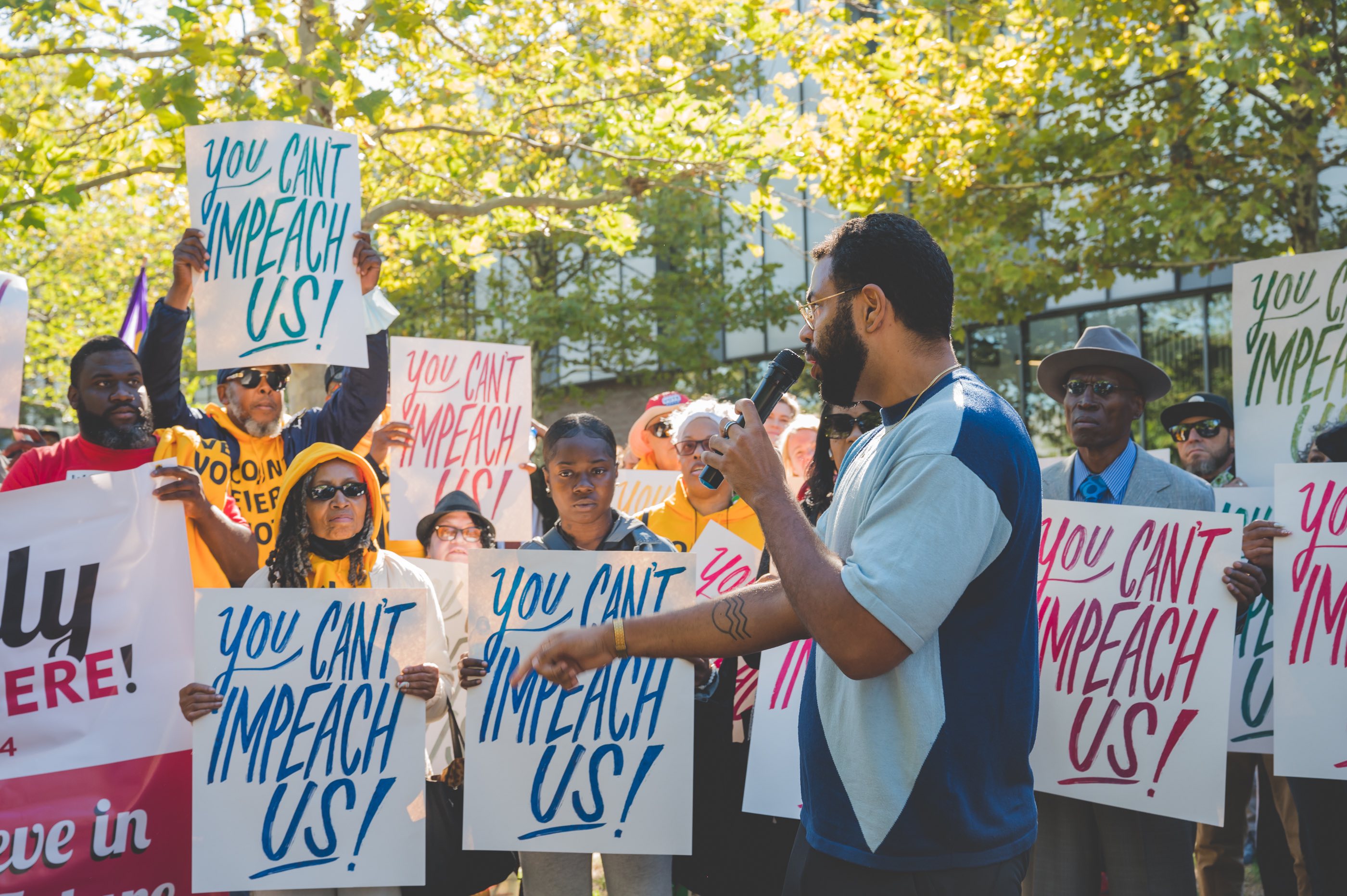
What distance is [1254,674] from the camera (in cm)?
429

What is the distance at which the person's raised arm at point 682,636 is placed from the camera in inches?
96.0

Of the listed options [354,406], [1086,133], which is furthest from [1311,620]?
[1086,133]

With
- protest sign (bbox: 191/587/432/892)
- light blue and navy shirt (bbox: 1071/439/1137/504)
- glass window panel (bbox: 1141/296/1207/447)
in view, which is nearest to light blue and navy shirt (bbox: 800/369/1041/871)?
protest sign (bbox: 191/587/432/892)

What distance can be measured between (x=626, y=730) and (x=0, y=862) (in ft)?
6.14

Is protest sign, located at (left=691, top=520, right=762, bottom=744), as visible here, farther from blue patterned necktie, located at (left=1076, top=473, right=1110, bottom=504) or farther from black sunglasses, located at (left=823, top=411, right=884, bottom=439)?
blue patterned necktie, located at (left=1076, top=473, right=1110, bottom=504)

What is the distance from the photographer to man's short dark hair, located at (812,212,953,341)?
229 cm

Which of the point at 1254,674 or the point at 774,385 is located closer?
the point at 774,385

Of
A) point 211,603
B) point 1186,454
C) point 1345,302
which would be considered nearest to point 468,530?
point 211,603

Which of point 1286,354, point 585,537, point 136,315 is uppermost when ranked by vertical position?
point 136,315

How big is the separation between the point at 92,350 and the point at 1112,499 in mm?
3629

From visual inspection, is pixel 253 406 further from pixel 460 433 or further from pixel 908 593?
pixel 908 593

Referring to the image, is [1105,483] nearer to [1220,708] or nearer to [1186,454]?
[1220,708]

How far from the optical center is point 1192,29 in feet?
27.1

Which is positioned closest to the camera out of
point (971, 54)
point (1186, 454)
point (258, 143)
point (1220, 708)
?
point (1220, 708)
